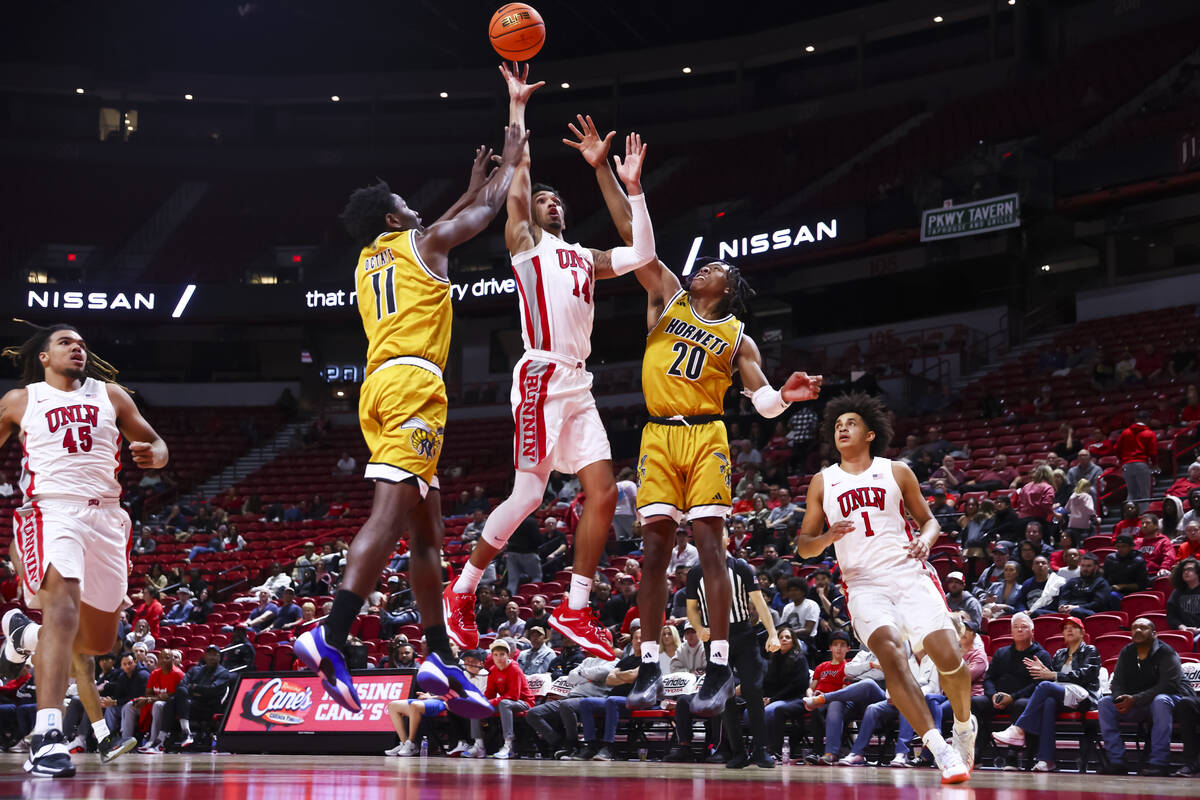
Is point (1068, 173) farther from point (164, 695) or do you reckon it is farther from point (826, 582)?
point (164, 695)

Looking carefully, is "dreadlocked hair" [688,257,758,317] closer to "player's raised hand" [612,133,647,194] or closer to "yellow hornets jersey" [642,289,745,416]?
"yellow hornets jersey" [642,289,745,416]

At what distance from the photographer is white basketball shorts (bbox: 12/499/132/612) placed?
19.8 ft

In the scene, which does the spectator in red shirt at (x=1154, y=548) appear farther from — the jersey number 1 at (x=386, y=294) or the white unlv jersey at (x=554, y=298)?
the jersey number 1 at (x=386, y=294)

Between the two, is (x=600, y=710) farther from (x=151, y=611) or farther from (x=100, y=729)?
(x=151, y=611)

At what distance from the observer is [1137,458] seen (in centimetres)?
1576

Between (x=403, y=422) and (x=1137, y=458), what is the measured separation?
1295cm

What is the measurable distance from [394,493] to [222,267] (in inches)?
1230

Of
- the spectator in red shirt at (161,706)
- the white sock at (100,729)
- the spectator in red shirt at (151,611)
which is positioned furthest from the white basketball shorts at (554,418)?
the spectator in red shirt at (151,611)

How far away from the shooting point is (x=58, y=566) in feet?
19.7

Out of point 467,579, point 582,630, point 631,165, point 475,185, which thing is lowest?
point 582,630

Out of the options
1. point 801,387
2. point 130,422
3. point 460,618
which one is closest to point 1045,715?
point 801,387

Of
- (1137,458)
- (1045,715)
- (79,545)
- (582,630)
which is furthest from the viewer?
(1137,458)

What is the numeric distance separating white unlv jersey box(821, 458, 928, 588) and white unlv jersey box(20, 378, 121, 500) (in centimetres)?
394

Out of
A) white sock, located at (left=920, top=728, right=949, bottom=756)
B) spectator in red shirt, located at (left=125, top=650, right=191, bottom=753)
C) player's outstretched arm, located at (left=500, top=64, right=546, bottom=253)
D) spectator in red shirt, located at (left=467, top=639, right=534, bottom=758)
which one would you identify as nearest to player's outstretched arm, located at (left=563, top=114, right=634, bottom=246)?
player's outstretched arm, located at (left=500, top=64, right=546, bottom=253)
